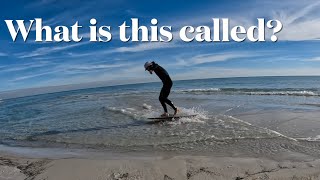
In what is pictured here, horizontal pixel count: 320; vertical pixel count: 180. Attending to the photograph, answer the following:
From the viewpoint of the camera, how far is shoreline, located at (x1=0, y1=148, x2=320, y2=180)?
197 inches

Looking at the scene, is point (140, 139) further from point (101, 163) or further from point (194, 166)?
point (194, 166)

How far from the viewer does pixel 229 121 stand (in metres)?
10.5

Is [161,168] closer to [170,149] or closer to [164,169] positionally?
[164,169]

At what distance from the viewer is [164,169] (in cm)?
552

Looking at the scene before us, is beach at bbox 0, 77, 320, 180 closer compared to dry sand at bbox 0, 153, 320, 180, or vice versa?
dry sand at bbox 0, 153, 320, 180

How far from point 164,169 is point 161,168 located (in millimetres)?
81

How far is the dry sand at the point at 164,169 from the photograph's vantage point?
4.98 m

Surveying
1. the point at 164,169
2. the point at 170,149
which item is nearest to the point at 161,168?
the point at 164,169

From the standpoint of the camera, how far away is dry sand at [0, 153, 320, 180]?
4.98 metres

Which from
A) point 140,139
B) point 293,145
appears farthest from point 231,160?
point 140,139

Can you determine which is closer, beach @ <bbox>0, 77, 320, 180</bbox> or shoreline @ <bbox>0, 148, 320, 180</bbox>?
shoreline @ <bbox>0, 148, 320, 180</bbox>

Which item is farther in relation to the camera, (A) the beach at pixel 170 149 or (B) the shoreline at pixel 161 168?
(A) the beach at pixel 170 149

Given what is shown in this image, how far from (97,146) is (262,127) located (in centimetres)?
471

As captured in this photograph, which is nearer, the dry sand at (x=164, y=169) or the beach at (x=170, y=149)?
the dry sand at (x=164, y=169)
